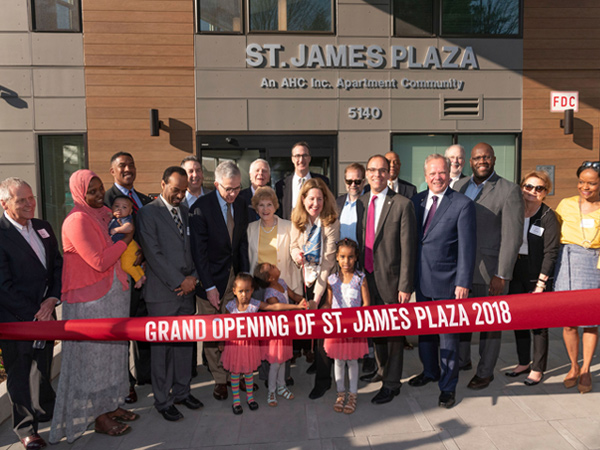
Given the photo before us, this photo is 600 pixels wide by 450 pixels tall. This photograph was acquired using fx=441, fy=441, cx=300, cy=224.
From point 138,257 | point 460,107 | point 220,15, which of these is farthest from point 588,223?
point 220,15

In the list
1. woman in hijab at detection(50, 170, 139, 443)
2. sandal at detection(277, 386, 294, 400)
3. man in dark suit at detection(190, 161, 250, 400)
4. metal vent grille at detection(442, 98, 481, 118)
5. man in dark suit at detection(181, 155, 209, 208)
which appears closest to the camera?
woman in hijab at detection(50, 170, 139, 443)

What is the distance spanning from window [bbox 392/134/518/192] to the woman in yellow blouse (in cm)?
535

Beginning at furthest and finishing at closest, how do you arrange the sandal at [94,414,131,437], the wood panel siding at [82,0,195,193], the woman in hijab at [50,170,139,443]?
the wood panel siding at [82,0,195,193] → the sandal at [94,414,131,437] → the woman in hijab at [50,170,139,443]

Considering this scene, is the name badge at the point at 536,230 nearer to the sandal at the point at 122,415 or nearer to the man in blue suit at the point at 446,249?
the man in blue suit at the point at 446,249

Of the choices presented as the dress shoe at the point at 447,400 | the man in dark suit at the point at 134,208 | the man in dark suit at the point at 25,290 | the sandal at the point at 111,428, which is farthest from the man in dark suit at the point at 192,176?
the dress shoe at the point at 447,400

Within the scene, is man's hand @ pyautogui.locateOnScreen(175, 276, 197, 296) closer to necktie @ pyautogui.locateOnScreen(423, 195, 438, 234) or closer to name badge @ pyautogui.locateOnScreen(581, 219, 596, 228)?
necktie @ pyautogui.locateOnScreen(423, 195, 438, 234)

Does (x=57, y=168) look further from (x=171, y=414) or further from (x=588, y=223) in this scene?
(x=588, y=223)

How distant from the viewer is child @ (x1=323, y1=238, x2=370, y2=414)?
4.00 metres

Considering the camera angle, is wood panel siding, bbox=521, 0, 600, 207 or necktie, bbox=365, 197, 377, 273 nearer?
necktie, bbox=365, 197, 377, 273

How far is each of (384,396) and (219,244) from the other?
2098mm

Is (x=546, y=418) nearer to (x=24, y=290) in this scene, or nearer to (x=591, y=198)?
(x=591, y=198)

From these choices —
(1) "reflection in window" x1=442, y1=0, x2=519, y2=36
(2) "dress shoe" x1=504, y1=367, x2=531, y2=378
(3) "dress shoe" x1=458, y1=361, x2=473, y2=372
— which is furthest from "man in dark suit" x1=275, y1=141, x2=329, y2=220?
(1) "reflection in window" x1=442, y1=0, x2=519, y2=36

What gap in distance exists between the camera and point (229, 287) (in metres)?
4.27

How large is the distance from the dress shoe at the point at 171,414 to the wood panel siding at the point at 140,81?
6.15 m
